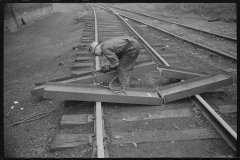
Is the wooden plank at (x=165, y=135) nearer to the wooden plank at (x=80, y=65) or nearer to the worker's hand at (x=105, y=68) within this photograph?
the worker's hand at (x=105, y=68)

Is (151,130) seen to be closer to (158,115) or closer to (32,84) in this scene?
(158,115)

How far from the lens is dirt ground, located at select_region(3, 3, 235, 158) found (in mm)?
2730

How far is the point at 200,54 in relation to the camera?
637 centimetres

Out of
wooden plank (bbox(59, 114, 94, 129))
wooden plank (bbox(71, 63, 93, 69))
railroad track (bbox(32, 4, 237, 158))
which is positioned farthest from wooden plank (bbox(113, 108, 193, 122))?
wooden plank (bbox(71, 63, 93, 69))

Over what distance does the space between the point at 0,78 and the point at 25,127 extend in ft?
4.27

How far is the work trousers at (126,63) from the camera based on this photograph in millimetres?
3867

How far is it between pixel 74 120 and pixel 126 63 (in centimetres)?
169

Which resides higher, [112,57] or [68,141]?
[112,57]

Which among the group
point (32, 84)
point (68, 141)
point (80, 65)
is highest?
point (80, 65)

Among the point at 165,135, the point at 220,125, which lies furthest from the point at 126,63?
the point at 220,125

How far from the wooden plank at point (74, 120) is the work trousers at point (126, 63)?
3.82 feet

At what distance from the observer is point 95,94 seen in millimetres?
3232

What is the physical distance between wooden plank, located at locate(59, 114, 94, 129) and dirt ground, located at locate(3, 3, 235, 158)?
0.17 m

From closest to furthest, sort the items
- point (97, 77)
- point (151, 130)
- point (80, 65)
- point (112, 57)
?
point (151, 130) < point (112, 57) < point (97, 77) < point (80, 65)
